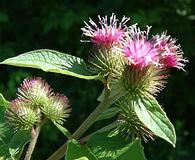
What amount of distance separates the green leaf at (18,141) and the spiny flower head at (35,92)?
0.13 metres

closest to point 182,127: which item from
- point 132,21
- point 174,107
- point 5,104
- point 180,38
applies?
point 174,107

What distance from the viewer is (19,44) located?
227 inches

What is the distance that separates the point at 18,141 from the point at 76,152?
202 millimetres

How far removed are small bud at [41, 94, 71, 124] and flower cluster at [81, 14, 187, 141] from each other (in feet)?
0.56

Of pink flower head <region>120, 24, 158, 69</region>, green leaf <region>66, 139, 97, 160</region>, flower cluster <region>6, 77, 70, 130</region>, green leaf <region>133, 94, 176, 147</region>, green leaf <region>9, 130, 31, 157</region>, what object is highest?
flower cluster <region>6, 77, 70, 130</region>

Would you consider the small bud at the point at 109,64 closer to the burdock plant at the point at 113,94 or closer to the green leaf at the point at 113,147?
the burdock plant at the point at 113,94

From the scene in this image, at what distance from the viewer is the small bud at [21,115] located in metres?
1.98

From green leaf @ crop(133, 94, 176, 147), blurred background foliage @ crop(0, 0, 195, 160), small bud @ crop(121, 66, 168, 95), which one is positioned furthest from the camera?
blurred background foliage @ crop(0, 0, 195, 160)

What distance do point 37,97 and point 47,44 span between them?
12.8 feet

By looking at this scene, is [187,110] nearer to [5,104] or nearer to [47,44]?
[47,44]

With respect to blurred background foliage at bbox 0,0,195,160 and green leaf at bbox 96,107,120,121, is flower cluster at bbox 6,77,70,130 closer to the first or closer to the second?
green leaf at bbox 96,107,120,121

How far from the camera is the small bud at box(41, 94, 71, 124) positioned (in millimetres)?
2018

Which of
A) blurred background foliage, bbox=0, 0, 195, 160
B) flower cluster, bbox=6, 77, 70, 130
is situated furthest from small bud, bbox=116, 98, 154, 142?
blurred background foliage, bbox=0, 0, 195, 160

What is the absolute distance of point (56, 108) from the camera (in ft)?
6.68
